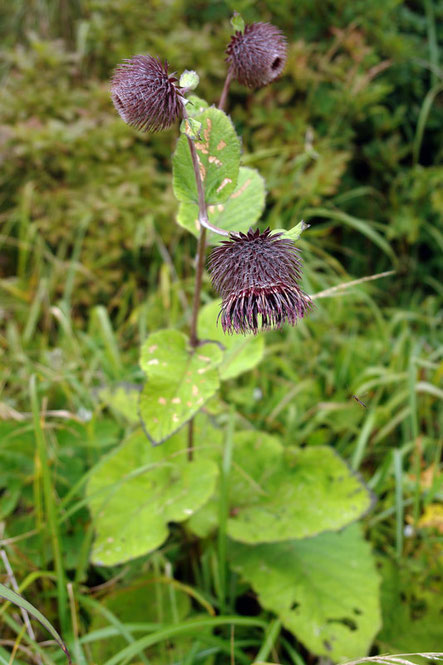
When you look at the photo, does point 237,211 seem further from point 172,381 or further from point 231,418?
point 231,418

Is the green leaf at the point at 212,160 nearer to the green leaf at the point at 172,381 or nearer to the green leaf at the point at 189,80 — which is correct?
the green leaf at the point at 189,80

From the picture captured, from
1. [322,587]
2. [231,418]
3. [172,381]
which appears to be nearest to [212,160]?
[172,381]

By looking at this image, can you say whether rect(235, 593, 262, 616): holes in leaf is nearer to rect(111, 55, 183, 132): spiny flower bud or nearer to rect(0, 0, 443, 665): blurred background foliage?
rect(0, 0, 443, 665): blurred background foliage

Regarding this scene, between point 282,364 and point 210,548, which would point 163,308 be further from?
point 210,548

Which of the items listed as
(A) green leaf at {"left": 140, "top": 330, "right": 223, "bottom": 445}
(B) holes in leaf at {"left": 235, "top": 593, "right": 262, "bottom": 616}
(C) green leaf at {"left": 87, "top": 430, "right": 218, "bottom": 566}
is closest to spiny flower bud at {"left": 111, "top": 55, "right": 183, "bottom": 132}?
(A) green leaf at {"left": 140, "top": 330, "right": 223, "bottom": 445}

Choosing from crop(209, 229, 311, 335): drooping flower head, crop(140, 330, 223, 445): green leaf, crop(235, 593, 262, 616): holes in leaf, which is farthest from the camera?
crop(235, 593, 262, 616): holes in leaf
